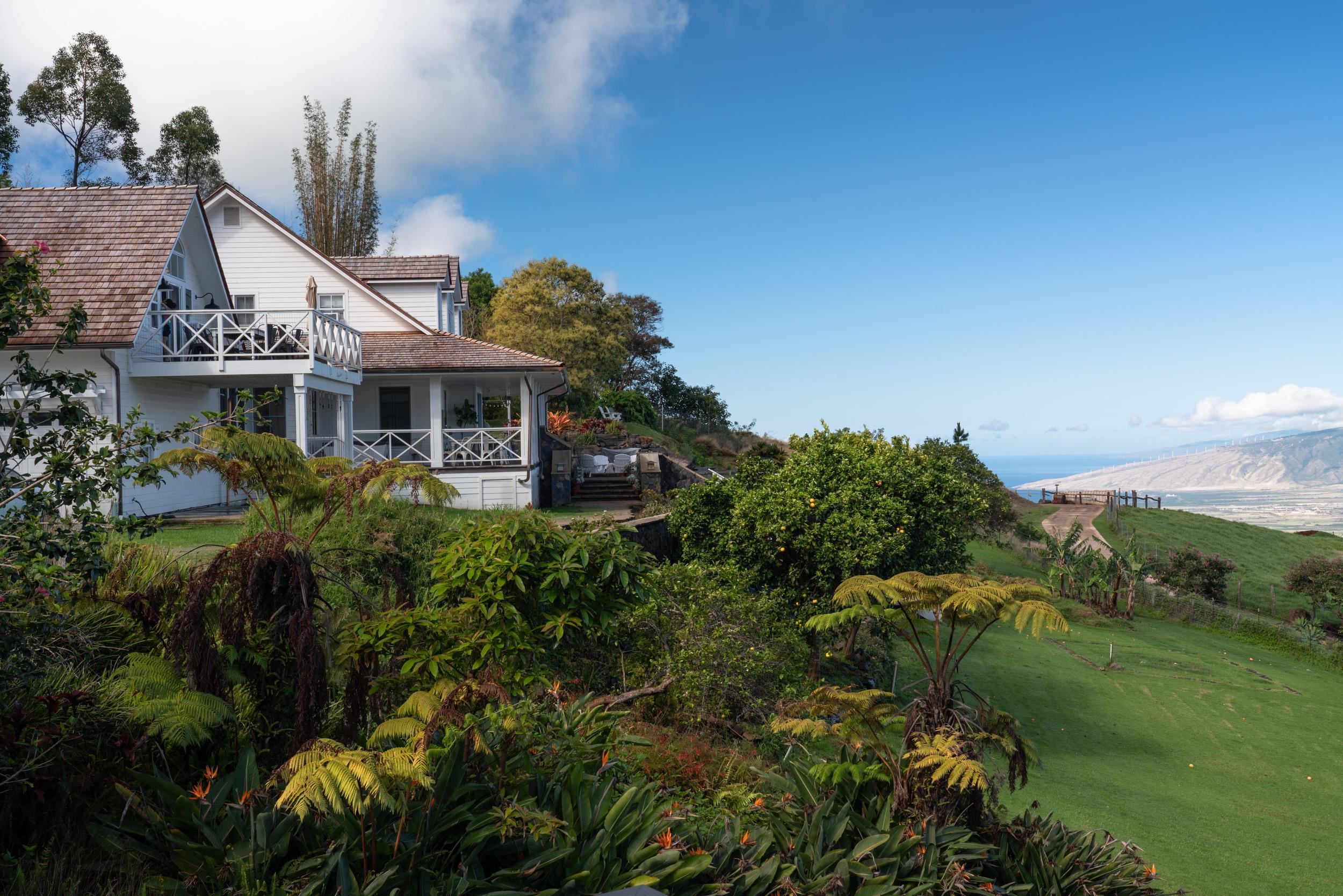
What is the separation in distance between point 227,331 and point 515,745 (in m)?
15.7

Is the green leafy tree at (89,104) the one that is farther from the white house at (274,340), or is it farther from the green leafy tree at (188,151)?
the white house at (274,340)

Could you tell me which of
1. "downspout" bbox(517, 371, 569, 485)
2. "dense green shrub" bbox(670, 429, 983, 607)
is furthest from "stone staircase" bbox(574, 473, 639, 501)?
"dense green shrub" bbox(670, 429, 983, 607)

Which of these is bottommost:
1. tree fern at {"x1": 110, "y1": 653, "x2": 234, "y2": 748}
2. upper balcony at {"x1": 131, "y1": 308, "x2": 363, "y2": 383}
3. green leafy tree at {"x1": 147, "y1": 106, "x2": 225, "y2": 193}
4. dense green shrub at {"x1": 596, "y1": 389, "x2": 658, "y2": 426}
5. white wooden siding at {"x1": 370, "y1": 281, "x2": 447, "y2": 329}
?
tree fern at {"x1": 110, "y1": 653, "x2": 234, "y2": 748}

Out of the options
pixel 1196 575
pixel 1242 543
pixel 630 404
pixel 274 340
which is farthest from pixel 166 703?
pixel 1242 543

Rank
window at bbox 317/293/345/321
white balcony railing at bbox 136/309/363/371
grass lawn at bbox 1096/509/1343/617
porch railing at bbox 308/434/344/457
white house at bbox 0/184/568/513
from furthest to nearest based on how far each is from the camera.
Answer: grass lawn at bbox 1096/509/1343/617 → window at bbox 317/293/345/321 → porch railing at bbox 308/434/344/457 → white balcony railing at bbox 136/309/363/371 → white house at bbox 0/184/568/513

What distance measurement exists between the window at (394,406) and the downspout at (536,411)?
385 centimetres

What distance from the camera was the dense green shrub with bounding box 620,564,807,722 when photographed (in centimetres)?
934

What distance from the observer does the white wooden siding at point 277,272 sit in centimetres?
2488

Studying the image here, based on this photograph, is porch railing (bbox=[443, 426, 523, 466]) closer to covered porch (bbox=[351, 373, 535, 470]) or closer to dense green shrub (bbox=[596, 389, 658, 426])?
covered porch (bbox=[351, 373, 535, 470])

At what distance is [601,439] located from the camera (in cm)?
3266

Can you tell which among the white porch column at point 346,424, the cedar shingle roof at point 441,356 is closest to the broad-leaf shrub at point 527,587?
the cedar shingle roof at point 441,356

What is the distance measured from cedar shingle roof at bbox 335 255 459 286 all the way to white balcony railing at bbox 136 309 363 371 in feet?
26.6

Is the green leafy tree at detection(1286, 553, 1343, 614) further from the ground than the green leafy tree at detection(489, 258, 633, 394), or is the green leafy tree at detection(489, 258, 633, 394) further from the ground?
the green leafy tree at detection(489, 258, 633, 394)

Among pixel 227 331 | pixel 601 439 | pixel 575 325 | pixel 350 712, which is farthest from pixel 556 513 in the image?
pixel 575 325
